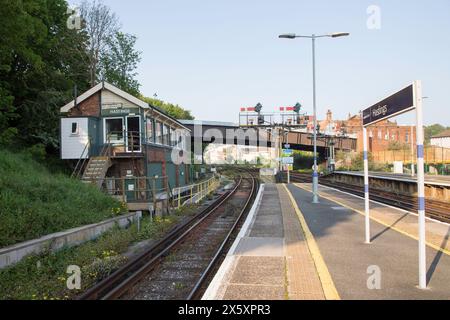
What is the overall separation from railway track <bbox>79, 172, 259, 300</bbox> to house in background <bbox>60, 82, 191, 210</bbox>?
7247 mm

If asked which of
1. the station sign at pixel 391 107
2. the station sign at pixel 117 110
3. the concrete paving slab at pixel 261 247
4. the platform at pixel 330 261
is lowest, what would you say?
the concrete paving slab at pixel 261 247

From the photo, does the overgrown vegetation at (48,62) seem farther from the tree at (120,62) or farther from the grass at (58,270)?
the grass at (58,270)

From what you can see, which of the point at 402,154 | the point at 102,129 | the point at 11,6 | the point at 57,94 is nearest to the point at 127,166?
the point at 102,129

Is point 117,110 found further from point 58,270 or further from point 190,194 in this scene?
point 58,270

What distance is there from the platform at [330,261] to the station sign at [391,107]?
2.64 metres

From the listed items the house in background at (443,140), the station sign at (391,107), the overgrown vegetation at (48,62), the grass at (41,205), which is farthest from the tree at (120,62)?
the house in background at (443,140)

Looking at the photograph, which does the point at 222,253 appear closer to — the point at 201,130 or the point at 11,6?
the point at 11,6

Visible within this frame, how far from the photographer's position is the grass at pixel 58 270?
7.18 metres

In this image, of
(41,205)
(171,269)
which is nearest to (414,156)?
(171,269)

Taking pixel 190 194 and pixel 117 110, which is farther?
pixel 190 194

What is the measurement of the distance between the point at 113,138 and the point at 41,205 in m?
10.8

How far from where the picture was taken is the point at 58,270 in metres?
8.49

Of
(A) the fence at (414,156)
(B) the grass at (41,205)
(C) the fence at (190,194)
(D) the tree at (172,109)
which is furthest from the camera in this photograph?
(D) the tree at (172,109)

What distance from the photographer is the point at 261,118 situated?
41625mm
